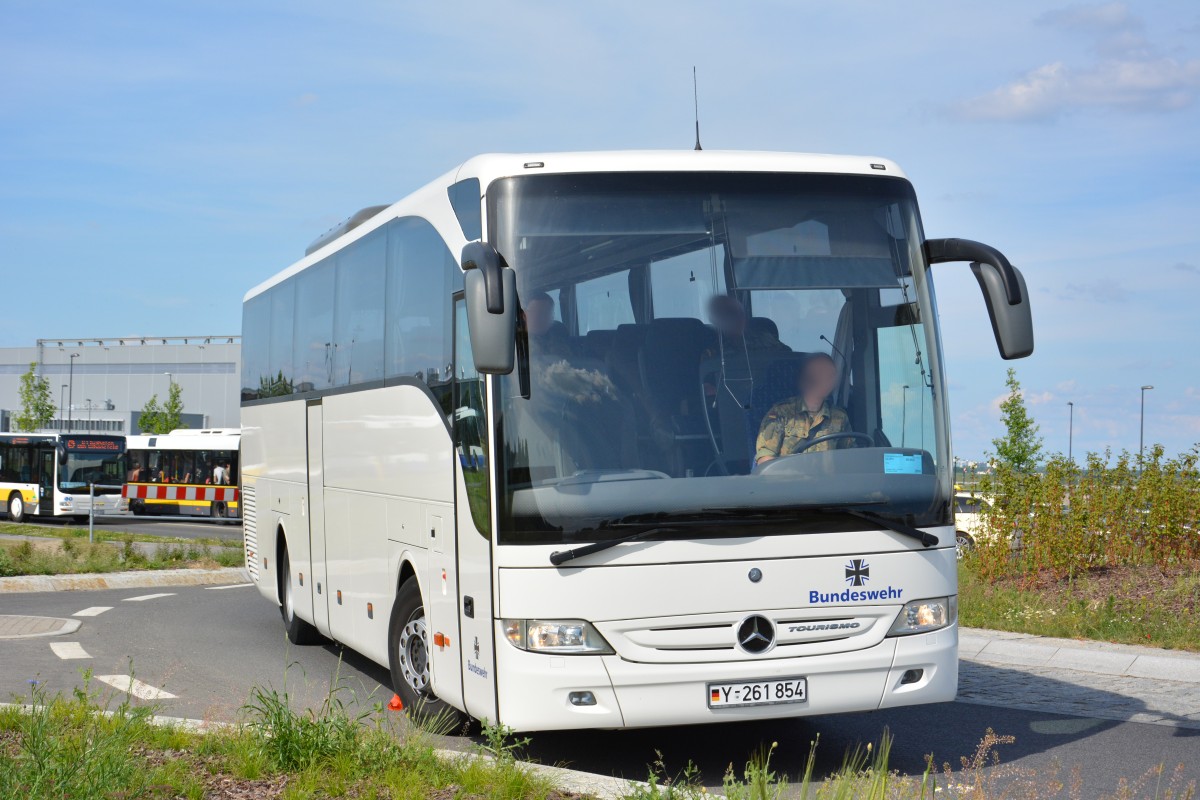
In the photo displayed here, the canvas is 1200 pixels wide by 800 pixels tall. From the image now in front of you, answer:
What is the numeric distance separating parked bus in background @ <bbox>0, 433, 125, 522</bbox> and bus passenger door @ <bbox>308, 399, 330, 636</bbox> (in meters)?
35.0

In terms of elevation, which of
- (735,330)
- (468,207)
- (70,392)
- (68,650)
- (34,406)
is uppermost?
(70,392)

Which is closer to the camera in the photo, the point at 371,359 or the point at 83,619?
the point at 371,359

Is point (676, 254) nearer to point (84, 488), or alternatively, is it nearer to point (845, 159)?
point (845, 159)

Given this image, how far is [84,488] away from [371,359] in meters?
38.1

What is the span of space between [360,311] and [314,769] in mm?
5018

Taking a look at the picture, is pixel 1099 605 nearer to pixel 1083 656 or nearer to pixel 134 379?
pixel 1083 656

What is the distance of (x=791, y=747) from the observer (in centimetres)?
879

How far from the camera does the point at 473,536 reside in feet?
25.1

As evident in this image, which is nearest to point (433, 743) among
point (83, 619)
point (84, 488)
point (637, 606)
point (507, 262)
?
point (637, 606)

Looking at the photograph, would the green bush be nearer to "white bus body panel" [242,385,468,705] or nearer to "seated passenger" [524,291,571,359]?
"white bus body panel" [242,385,468,705]

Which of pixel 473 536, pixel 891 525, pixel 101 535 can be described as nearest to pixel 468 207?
pixel 473 536

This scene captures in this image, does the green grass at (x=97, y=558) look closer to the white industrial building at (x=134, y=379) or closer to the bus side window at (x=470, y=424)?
the bus side window at (x=470, y=424)

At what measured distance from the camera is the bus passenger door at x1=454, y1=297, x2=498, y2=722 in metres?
7.43

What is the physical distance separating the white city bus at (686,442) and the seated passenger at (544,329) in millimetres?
11
